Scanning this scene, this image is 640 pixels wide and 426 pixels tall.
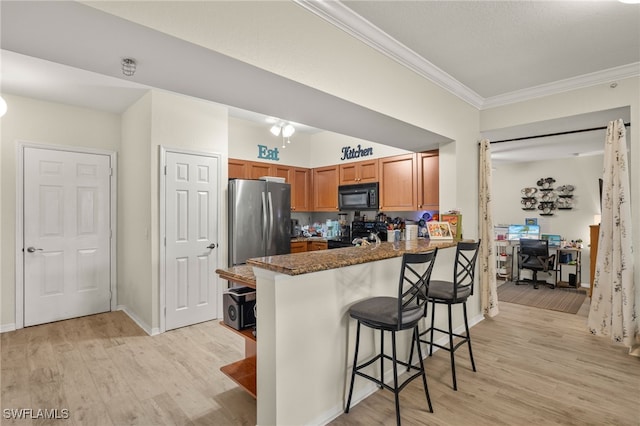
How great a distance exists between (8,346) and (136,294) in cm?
118

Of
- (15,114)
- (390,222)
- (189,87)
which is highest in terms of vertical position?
(15,114)

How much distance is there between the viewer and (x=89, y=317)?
409cm

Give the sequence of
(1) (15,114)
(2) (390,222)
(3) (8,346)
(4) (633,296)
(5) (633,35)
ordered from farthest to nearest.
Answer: (2) (390,222) → (1) (15,114) → (3) (8,346) → (4) (633,296) → (5) (633,35)

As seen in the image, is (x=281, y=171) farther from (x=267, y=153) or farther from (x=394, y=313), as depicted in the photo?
(x=394, y=313)

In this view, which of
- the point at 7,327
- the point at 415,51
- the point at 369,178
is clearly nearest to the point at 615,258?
the point at 415,51

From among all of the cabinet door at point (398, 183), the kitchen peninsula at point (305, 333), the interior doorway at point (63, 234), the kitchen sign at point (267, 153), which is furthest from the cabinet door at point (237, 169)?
the kitchen peninsula at point (305, 333)

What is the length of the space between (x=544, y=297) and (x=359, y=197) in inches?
135

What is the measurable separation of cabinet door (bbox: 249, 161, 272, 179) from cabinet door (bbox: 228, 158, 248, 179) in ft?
0.33

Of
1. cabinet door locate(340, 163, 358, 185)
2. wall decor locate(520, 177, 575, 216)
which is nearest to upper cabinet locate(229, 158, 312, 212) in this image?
cabinet door locate(340, 163, 358, 185)

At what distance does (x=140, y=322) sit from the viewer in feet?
12.5

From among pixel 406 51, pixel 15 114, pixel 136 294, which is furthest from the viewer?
pixel 136 294

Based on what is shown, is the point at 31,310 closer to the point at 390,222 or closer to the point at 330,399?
the point at 330,399

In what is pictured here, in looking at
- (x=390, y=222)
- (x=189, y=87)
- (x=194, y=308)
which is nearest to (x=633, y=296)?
(x=390, y=222)

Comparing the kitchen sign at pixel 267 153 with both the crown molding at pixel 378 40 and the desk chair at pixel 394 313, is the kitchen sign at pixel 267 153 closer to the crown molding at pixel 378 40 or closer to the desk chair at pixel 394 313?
the crown molding at pixel 378 40
